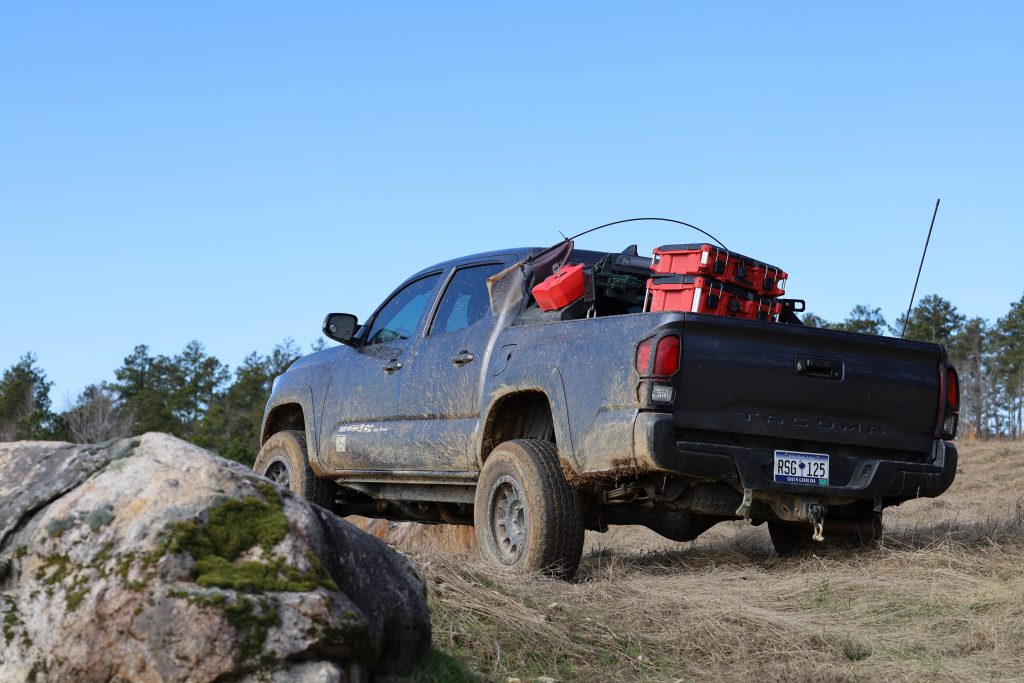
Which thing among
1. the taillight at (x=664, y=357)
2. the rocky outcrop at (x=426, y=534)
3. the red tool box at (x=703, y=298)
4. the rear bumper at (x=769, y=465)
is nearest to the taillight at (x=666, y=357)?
the taillight at (x=664, y=357)

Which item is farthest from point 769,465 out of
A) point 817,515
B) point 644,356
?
point 644,356

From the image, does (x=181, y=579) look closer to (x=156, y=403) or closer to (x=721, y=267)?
(x=721, y=267)

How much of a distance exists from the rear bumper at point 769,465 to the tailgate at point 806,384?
89 millimetres

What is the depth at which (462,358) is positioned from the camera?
23.6 ft

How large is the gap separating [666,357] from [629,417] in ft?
1.17

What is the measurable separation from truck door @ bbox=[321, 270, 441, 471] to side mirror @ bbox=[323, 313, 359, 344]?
0.11 metres

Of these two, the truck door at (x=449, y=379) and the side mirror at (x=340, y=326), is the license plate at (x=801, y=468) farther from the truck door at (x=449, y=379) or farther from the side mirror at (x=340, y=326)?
the side mirror at (x=340, y=326)

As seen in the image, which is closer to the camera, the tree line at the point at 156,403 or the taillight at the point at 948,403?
the taillight at the point at 948,403

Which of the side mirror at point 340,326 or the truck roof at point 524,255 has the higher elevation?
the truck roof at point 524,255

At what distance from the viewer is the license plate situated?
5.91m

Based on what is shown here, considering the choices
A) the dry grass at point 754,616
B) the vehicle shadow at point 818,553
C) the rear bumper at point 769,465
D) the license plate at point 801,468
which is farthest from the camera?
the vehicle shadow at point 818,553

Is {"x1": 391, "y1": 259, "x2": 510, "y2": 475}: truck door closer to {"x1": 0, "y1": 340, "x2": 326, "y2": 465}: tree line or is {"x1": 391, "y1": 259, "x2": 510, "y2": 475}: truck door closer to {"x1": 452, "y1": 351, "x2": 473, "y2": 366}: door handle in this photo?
{"x1": 452, "y1": 351, "x2": 473, "y2": 366}: door handle

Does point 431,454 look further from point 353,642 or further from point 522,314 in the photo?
point 353,642

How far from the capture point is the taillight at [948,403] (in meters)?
6.46
